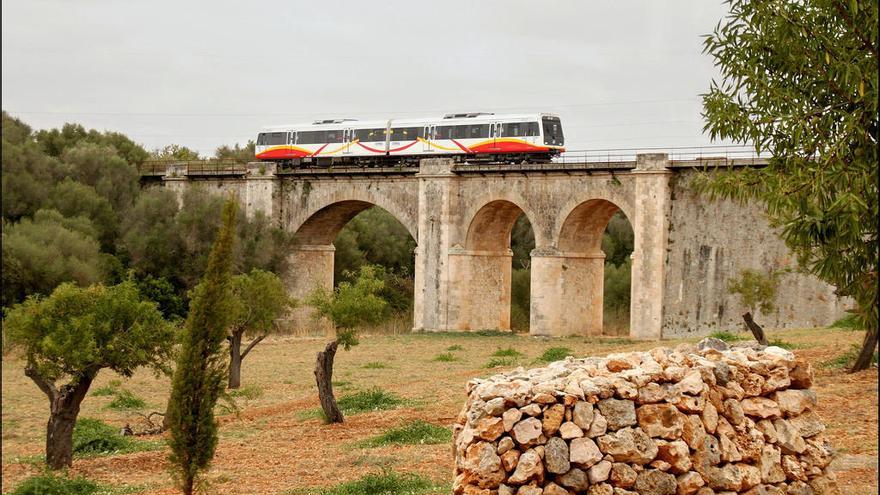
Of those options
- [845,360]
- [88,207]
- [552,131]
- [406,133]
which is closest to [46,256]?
[88,207]

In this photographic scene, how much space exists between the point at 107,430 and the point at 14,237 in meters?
17.7

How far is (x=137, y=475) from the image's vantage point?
14047 mm

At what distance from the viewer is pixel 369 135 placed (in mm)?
42062

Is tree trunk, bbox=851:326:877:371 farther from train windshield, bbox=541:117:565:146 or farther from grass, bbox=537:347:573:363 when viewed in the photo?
train windshield, bbox=541:117:565:146

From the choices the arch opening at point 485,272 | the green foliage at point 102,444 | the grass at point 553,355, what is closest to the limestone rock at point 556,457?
the green foliage at point 102,444

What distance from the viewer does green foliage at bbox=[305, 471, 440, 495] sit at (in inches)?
439

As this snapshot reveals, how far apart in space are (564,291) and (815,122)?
25.8 metres

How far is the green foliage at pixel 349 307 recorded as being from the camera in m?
21.8

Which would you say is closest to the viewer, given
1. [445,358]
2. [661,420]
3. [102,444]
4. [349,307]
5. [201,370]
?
[661,420]

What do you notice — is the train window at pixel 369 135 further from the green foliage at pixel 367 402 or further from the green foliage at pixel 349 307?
the green foliage at pixel 367 402

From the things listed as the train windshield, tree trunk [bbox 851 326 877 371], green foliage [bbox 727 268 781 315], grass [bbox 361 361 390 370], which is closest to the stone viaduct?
green foliage [bbox 727 268 781 315]

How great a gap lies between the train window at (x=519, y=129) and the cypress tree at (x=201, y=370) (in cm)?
2697

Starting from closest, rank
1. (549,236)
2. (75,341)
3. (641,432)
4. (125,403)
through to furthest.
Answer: (641,432)
(75,341)
(125,403)
(549,236)

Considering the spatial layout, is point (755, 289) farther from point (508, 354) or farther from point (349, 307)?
point (349, 307)
